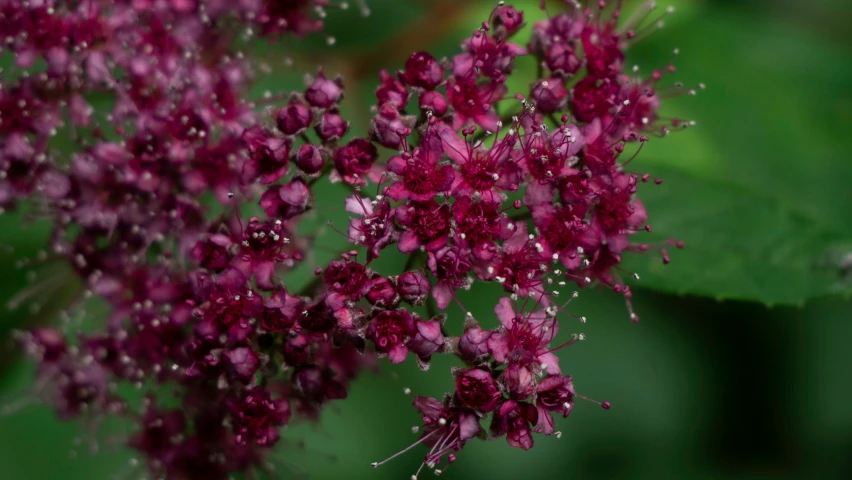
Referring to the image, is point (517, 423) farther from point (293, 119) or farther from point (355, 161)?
point (293, 119)

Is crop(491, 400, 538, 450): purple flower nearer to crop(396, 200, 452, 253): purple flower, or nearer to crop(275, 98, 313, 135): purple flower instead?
crop(396, 200, 452, 253): purple flower

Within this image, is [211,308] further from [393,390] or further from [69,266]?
[393,390]

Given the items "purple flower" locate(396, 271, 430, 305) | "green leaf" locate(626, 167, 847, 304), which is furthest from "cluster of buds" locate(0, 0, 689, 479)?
"green leaf" locate(626, 167, 847, 304)

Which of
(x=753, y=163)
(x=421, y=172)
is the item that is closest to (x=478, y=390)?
(x=421, y=172)

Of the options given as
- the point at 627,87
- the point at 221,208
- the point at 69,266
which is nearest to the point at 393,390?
the point at 221,208

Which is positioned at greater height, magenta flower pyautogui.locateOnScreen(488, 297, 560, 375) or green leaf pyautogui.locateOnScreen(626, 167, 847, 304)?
green leaf pyautogui.locateOnScreen(626, 167, 847, 304)

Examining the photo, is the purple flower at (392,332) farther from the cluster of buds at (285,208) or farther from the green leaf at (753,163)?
the green leaf at (753,163)

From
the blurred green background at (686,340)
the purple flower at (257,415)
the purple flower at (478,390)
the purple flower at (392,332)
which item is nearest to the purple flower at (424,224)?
the purple flower at (392,332)
